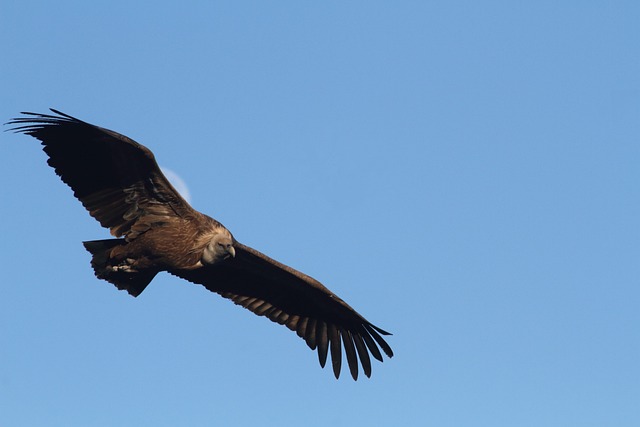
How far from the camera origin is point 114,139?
14.0 meters

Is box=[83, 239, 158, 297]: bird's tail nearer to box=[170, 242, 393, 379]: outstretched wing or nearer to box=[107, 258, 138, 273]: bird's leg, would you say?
box=[107, 258, 138, 273]: bird's leg

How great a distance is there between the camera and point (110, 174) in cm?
1460

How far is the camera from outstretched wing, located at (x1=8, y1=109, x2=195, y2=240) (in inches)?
555

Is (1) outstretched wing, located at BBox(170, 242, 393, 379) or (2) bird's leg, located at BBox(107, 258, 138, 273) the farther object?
(1) outstretched wing, located at BBox(170, 242, 393, 379)

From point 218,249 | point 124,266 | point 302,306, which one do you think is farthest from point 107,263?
point 302,306

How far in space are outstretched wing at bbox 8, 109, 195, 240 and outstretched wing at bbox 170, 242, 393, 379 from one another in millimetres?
1682

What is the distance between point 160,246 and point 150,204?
0.56 meters

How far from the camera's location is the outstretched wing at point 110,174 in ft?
46.2

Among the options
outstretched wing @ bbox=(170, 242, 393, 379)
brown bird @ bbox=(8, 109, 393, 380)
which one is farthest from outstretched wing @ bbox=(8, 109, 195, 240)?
outstretched wing @ bbox=(170, 242, 393, 379)

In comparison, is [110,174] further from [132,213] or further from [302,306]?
[302,306]

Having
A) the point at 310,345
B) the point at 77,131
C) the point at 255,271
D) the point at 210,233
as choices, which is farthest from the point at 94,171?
the point at 310,345

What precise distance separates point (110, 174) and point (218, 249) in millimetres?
1680

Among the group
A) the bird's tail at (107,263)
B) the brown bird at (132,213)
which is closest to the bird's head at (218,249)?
the brown bird at (132,213)

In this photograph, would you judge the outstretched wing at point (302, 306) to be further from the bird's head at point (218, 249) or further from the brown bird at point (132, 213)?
the bird's head at point (218, 249)
